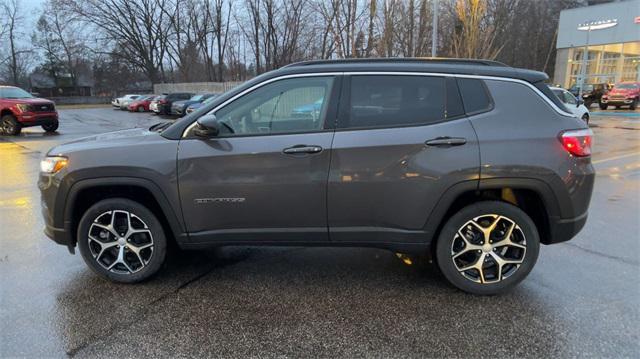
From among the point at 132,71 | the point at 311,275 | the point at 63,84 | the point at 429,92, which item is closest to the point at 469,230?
the point at 429,92

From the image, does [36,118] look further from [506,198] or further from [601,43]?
[601,43]

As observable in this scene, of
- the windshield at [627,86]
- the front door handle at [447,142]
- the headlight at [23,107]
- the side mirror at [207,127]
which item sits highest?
the windshield at [627,86]

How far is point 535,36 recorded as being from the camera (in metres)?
56.4

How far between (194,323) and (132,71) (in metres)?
67.3

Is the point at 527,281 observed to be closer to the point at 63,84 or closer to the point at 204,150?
the point at 204,150

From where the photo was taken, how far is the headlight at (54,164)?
3553mm

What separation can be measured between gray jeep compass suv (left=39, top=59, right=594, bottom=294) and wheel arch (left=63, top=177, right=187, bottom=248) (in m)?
0.01

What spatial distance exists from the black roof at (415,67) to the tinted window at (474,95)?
0.09 m

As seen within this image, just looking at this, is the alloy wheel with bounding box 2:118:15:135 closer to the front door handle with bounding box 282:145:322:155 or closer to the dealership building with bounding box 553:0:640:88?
the front door handle with bounding box 282:145:322:155

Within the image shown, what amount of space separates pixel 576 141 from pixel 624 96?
32.3 metres

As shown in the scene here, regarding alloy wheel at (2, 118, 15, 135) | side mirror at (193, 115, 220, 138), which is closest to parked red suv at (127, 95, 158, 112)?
alloy wheel at (2, 118, 15, 135)

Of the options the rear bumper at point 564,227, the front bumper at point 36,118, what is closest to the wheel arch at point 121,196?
the rear bumper at point 564,227

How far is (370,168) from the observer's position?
3.29 metres

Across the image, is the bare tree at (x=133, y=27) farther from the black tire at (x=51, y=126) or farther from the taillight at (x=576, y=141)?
the taillight at (x=576, y=141)
